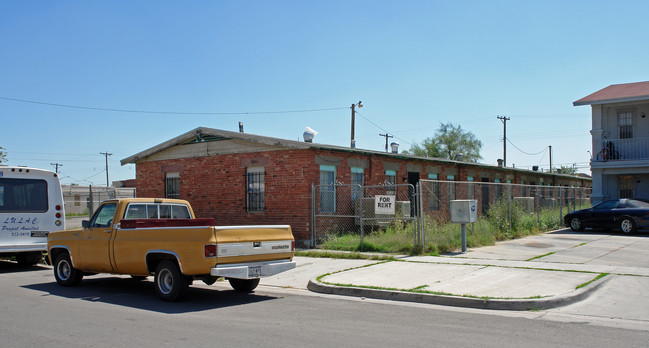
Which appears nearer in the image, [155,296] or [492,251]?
[155,296]

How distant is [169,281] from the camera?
8.76 metres

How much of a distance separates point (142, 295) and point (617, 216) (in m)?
17.2

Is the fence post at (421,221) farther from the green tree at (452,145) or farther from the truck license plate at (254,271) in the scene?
the green tree at (452,145)

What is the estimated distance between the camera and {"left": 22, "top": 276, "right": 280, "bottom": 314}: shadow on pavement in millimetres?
8406

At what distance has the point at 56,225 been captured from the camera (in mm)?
13852

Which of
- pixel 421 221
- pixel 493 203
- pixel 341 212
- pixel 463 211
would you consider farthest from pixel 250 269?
pixel 493 203

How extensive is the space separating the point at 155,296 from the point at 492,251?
9.08m

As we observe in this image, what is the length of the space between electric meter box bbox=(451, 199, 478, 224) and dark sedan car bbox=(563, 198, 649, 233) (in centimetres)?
840

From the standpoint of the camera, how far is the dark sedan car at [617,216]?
1917cm

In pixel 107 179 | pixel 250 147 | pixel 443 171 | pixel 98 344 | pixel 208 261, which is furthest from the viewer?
pixel 107 179

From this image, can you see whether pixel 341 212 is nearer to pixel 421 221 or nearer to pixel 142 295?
pixel 421 221

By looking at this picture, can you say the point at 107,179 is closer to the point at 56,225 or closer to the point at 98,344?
the point at 56,225

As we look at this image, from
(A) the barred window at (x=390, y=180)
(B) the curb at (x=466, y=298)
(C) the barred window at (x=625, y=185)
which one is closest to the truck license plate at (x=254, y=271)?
(B) the curb at (x=466, y=298)

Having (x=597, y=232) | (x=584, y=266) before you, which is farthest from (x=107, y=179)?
(x=584, y=266)
